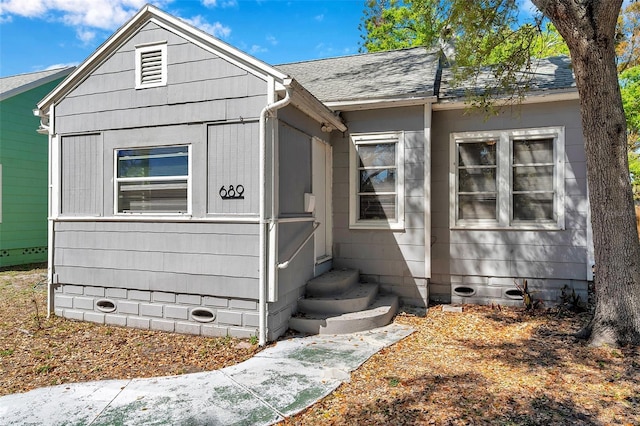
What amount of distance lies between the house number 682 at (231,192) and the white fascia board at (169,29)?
142 cm

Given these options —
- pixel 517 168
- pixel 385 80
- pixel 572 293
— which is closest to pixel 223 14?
pixel 385 80

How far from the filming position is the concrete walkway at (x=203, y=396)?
310cm

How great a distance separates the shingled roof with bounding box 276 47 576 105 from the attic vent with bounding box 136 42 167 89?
2573 millimetres

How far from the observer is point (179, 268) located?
520cm

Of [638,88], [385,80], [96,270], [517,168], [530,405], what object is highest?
[638,88]

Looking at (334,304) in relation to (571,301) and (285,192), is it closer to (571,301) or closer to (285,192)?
(285,192)

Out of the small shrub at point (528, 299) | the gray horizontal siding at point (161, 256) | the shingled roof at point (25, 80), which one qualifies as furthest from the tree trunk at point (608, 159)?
the shingled roof at point (25, 80)

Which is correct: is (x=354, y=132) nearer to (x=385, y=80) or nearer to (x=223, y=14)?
(x=385, y=80)

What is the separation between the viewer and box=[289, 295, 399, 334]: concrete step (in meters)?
5.07

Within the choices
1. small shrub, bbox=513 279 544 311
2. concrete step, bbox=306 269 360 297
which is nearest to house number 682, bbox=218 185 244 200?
concrete step, bbox=306 269 360 297

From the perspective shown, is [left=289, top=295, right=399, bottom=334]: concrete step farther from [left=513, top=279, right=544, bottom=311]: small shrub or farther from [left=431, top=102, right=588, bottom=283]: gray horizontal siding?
[left=513, top=279, right=544, bottom=311]: small shrub

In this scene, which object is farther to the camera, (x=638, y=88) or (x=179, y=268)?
(x=638, y=88)

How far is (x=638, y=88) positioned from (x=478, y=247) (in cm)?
1241

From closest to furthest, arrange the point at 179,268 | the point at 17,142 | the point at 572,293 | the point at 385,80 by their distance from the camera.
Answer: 1. the point at 179,268
2. the point at 572,293
3. the point at 385,80
4. the point at 17,142
